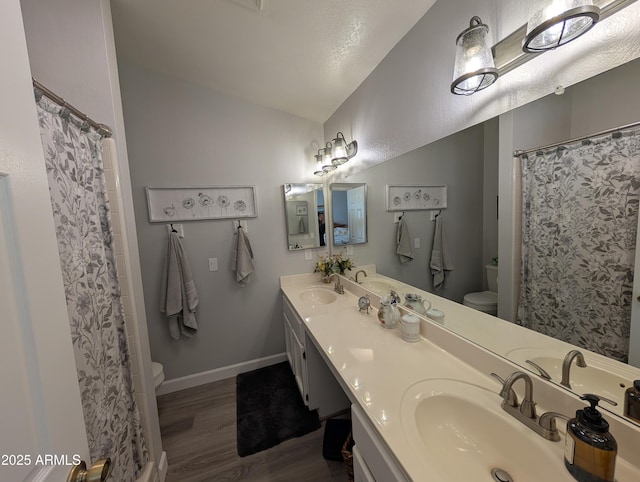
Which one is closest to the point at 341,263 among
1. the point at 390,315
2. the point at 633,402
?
the point at 390,315

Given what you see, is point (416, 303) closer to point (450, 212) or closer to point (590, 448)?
point (450, 212)

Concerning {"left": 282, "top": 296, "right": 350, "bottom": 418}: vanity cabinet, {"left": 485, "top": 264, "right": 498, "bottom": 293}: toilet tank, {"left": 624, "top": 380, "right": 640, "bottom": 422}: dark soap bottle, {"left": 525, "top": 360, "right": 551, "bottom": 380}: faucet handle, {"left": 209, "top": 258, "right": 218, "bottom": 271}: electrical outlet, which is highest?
{"left": 485, "top": 264, "right": 498, "bottom": 293}: toilet tank

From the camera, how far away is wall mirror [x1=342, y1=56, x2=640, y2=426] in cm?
68

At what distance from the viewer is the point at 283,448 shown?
1.56 metres

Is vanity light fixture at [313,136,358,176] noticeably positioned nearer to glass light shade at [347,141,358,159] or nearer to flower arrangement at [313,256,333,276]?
glass light shade at [347,141,358,159]

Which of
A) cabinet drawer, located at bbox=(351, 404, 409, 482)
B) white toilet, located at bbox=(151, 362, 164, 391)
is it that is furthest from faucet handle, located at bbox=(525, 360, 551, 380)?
white toilet, located at bbox=(151, 362, 164, 391)

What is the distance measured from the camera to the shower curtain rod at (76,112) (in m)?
0.81

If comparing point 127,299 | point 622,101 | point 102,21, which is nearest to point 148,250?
point 127,299

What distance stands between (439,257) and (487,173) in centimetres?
48

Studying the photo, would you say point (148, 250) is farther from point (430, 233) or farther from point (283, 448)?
point (430, 233)

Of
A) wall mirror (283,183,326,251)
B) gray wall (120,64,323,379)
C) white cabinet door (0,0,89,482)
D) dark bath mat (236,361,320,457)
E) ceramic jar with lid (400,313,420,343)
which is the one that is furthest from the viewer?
wall mirror (283,183,326,251)

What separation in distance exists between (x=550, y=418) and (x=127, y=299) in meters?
1.76

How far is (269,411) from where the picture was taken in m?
1.86

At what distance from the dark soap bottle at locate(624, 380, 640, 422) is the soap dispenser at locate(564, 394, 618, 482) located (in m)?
0.14
